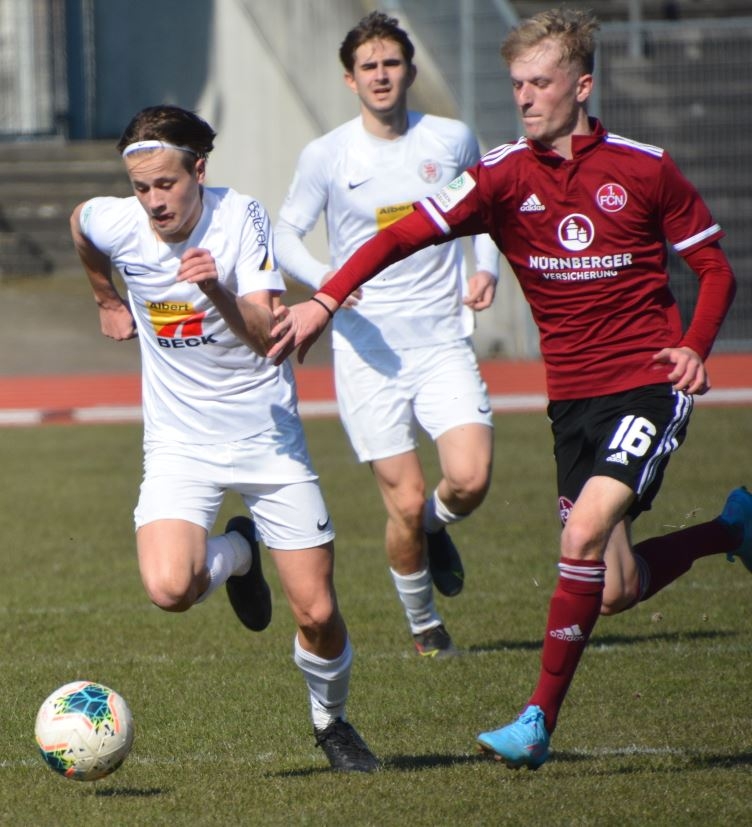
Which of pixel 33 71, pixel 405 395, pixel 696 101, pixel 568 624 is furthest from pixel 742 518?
pixel 33 71

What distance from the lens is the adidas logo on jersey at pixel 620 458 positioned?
504 centimetres

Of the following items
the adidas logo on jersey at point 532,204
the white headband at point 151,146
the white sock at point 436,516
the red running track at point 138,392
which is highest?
the white headband at point 151,146

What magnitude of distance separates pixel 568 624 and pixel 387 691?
1.51 metres

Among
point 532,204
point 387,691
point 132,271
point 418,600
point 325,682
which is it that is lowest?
point 418,600

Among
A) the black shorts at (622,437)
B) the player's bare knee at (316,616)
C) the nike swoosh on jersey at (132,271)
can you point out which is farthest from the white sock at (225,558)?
the black shorts at (622,437)

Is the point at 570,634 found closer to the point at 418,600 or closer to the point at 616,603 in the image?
the point at 616,603

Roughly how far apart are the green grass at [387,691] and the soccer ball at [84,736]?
0.41 feet

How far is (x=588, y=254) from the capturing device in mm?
5230

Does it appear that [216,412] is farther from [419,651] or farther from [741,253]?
[741,253]

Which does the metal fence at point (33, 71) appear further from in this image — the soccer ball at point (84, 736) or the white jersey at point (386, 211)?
the soccer ball at point (84, 736)

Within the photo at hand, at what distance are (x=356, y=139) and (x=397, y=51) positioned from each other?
47 cm

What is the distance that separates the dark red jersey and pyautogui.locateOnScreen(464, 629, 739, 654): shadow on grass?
201 centimetres

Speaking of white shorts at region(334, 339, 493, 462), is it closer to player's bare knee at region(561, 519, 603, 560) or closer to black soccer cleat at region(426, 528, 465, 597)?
black soccer cleat at region(426, 528, 465, 597)

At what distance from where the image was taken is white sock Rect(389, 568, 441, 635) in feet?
23.0
